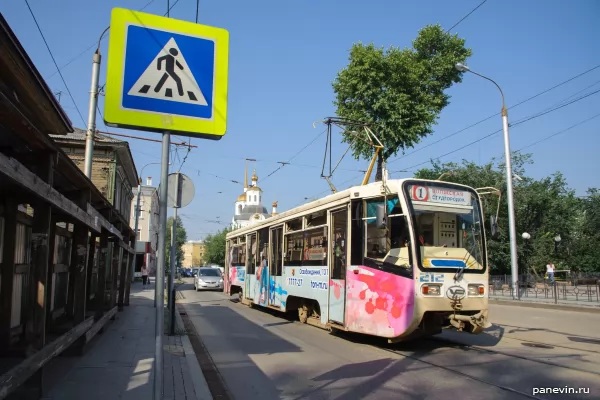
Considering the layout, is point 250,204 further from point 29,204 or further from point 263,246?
point 29,204

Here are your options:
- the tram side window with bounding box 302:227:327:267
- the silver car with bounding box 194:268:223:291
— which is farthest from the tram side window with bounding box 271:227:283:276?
the silver car with bounding box 194:268:223:291

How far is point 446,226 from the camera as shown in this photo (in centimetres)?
900

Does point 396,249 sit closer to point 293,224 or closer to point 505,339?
point 505,339

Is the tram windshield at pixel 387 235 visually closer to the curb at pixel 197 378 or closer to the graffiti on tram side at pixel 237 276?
the curb at pixel 197 378

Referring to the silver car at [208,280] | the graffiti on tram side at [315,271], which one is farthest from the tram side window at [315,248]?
the silver car at [208,280]

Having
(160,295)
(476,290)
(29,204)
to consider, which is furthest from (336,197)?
(160,295)

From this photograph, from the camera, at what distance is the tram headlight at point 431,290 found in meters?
8.29

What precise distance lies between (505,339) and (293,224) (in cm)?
589

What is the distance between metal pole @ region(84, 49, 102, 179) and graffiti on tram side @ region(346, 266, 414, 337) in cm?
785

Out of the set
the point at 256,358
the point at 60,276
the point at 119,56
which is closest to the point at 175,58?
the point at 119,56

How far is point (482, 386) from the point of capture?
6254mm

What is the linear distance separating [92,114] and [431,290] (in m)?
10.2

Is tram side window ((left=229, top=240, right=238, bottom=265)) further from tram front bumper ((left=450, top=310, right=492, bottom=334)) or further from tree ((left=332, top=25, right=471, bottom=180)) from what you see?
tram front bumper ((left=450, top=310, right=492, bottom=334))

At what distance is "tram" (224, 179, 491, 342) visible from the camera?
8391 mm
